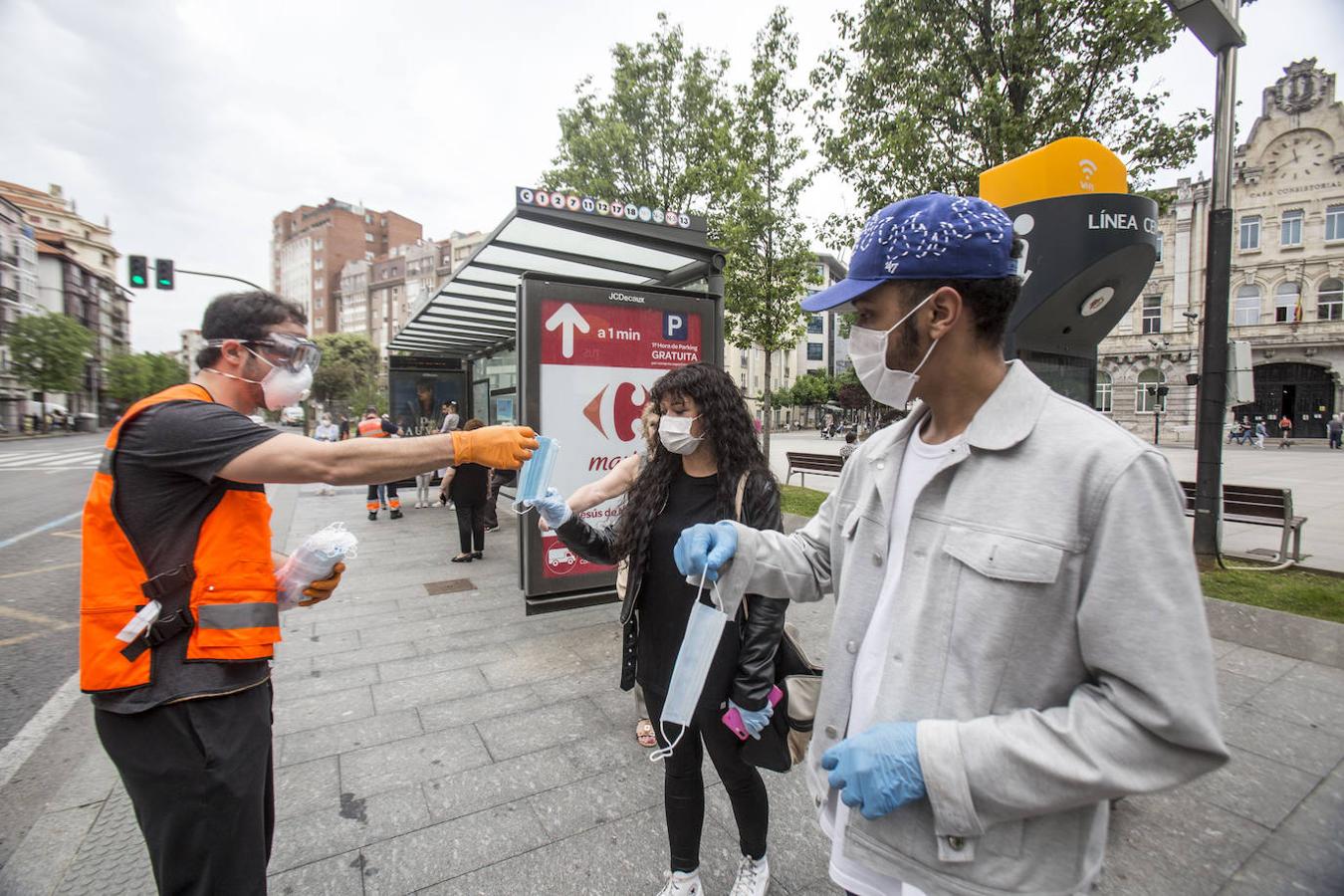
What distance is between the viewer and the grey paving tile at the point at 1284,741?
10.1ft

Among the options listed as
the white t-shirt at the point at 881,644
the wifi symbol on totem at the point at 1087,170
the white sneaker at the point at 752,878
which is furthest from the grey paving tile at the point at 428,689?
the wifi symbol on totem at the point at 1087,170

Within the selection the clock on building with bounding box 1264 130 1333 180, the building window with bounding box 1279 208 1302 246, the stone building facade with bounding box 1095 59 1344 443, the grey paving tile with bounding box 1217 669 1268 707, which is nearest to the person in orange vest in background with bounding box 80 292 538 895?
the grey paving tile with bounding box 1217 669 1268 707

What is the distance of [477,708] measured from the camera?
12.5 feet

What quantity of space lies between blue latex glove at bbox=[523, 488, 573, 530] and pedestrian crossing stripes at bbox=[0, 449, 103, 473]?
69.4 ft

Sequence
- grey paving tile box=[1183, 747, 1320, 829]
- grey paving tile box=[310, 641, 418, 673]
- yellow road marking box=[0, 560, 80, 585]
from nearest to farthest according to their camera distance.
Answer: grey paving tile box=[1183, 747, 1320, 829], grey paving tile box=[310, 641, 418, 673], yellow road marking box=[0, 560, 80, 585]

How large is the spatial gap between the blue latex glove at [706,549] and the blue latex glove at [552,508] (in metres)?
0.79

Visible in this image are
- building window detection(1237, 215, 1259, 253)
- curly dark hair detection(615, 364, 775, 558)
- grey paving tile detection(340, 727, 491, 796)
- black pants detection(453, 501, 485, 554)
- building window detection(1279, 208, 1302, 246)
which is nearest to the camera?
curly dark hair detection(615, 364, 775, 558)

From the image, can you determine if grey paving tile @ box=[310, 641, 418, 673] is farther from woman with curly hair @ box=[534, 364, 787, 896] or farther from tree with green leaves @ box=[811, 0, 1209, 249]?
tree with green leaves @ box=[811, 0, 1209, 249]

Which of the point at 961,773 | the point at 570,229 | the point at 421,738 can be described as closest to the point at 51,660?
the point at 421,738

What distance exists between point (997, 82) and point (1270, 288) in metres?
40.6

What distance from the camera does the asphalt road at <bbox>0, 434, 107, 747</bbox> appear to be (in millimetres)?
4266

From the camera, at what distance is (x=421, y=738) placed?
3.45 meters

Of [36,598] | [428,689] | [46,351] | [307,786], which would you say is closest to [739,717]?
[307,786]

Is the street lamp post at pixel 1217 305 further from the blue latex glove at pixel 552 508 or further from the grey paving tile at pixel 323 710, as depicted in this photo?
the grey paving tile at pixel 323 710
